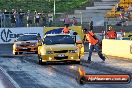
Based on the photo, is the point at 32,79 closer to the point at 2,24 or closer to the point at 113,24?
the point at 2,24

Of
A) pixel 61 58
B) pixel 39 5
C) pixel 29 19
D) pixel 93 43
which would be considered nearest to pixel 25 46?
pixel 93 43

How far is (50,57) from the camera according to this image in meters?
22.6

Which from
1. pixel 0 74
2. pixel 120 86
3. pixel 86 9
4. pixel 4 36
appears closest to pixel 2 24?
pixel 4 36

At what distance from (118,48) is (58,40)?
6.99 metres

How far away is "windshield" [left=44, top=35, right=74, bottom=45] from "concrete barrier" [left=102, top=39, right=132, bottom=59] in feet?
16.0

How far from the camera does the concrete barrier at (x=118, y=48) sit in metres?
28.0

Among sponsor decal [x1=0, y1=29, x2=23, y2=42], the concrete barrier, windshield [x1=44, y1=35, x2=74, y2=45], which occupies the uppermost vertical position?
windshield [x1=44, y1=35, x2=74, y2=45]

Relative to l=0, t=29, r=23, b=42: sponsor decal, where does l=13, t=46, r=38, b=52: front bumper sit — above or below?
above

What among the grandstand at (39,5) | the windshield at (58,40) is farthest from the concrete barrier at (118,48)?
the grandstand at (39,5)

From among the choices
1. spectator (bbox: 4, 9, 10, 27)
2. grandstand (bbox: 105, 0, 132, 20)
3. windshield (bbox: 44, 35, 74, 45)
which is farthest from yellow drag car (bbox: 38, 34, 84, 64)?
grandstand (bbox: 105, 0, 132, 20)

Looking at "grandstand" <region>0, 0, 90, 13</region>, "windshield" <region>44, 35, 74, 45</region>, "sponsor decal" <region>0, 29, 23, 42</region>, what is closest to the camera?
"windshield" <region>44, 35, 74, 45</region>

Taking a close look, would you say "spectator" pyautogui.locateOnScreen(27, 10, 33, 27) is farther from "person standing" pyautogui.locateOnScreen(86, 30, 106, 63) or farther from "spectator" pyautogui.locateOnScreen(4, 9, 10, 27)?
"person standing" pyautogui.locateOnScreen(86, 30, 106, 63)

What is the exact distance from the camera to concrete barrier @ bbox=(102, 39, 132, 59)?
28.0 meters

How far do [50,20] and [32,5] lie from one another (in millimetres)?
13164
